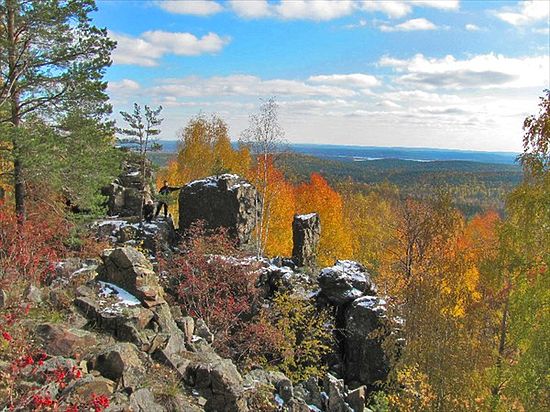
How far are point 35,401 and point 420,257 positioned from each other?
45.7 feet

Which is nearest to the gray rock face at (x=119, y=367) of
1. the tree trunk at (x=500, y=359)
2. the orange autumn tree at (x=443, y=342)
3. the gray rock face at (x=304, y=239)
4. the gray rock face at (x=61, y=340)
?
the gray rock face at (x=61, y=340)

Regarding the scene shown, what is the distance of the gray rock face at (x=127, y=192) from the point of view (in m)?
27.4

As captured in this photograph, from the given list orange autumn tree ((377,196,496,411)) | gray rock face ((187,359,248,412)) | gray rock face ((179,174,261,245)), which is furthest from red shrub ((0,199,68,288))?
orange autumn tree ((377,196,496,411))

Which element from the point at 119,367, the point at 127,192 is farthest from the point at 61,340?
the point at 127,192

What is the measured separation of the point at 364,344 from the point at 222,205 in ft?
37.4

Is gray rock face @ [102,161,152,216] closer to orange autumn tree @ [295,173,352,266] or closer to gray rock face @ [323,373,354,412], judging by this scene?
orange autumn tree @ [295,173,352,266]

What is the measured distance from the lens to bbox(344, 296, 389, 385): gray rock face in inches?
757

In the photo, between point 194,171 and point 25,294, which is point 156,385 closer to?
point 25,294

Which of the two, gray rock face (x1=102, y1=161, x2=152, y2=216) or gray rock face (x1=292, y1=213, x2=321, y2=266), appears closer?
gray rock face (x1=292, y1=213, x2=321, y2=266)

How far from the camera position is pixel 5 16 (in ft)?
49.6

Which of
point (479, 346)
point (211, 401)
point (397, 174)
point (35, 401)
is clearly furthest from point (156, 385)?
point (397, 174)

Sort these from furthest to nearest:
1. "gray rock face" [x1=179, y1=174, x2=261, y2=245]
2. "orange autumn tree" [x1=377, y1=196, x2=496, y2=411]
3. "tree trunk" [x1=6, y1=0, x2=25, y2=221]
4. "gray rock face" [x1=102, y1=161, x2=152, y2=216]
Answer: "gray rock face" [x1=102, y1=161, x2=152, y2=216] → "gray rock face" [x1=179, y1=174, x2=261, y2=245] → "tree trunk" [x1=6, y1=0, x2=25, y2=221] → "orange autumn tree" [x1=377, y1=196, x2=496, y2=411]

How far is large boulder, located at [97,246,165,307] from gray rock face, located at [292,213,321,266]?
14472 millimetres

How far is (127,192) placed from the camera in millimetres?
27953
